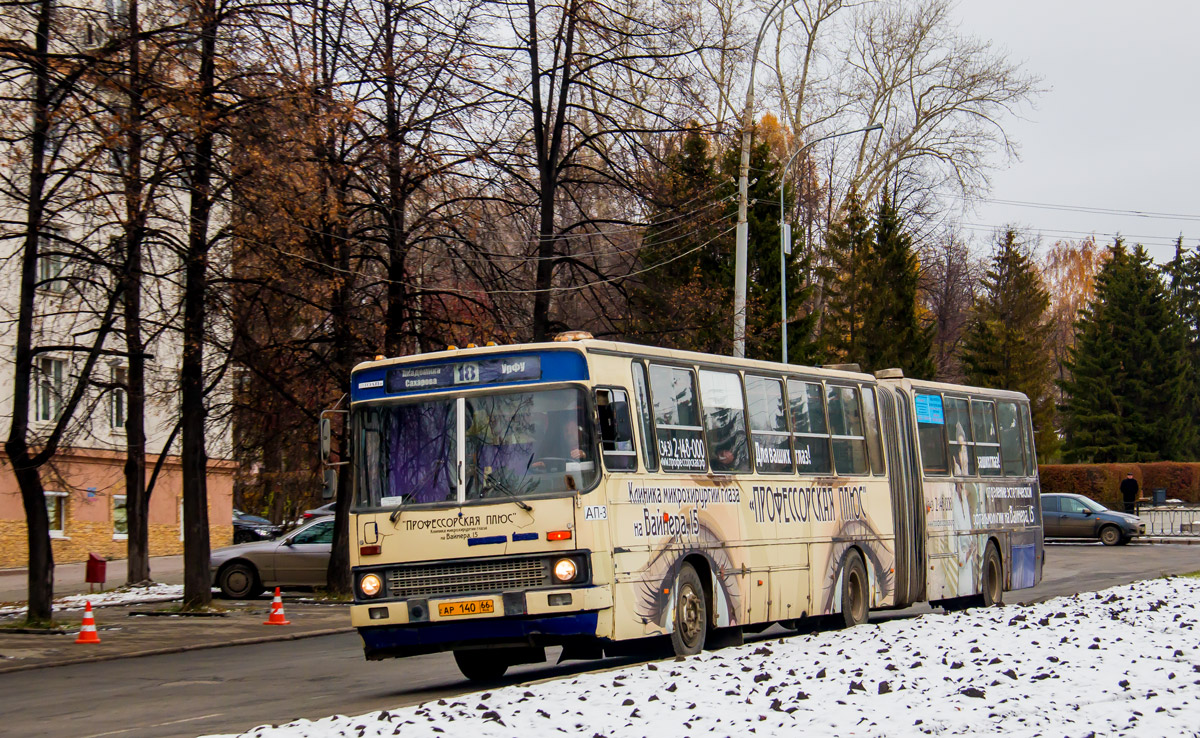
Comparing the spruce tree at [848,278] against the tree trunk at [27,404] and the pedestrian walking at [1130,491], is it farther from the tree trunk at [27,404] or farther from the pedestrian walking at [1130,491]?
the tree trunk at [27,404]

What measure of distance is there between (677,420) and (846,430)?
4.34 meters

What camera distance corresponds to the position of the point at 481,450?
41.7 feet

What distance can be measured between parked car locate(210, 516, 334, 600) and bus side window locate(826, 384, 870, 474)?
12.5 metres

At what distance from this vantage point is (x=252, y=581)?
1072 inches

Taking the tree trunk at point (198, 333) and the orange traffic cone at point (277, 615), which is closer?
the tree trunk at point (198, 333)

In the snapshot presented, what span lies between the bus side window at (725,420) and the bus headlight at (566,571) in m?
2.81

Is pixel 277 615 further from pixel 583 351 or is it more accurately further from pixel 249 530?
pixel 249 530

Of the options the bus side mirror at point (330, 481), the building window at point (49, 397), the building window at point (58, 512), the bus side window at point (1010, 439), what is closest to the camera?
the bus side mirror at point (330, 481)

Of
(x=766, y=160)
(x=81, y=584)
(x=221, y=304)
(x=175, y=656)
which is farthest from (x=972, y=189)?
(x=175, y=656)

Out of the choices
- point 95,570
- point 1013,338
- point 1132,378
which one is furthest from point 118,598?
point 1132,378

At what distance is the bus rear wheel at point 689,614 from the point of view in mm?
13500

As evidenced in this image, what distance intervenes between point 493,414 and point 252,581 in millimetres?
15907

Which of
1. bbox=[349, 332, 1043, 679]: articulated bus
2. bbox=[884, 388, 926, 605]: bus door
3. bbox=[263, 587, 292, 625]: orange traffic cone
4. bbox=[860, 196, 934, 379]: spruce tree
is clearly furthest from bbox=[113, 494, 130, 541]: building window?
bbox=[349, 332, 1043, 679]: articulated bus

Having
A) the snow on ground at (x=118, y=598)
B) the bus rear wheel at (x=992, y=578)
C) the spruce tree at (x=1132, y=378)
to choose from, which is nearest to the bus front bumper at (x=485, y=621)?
the bus rear wheel at (x=992, y=578)
